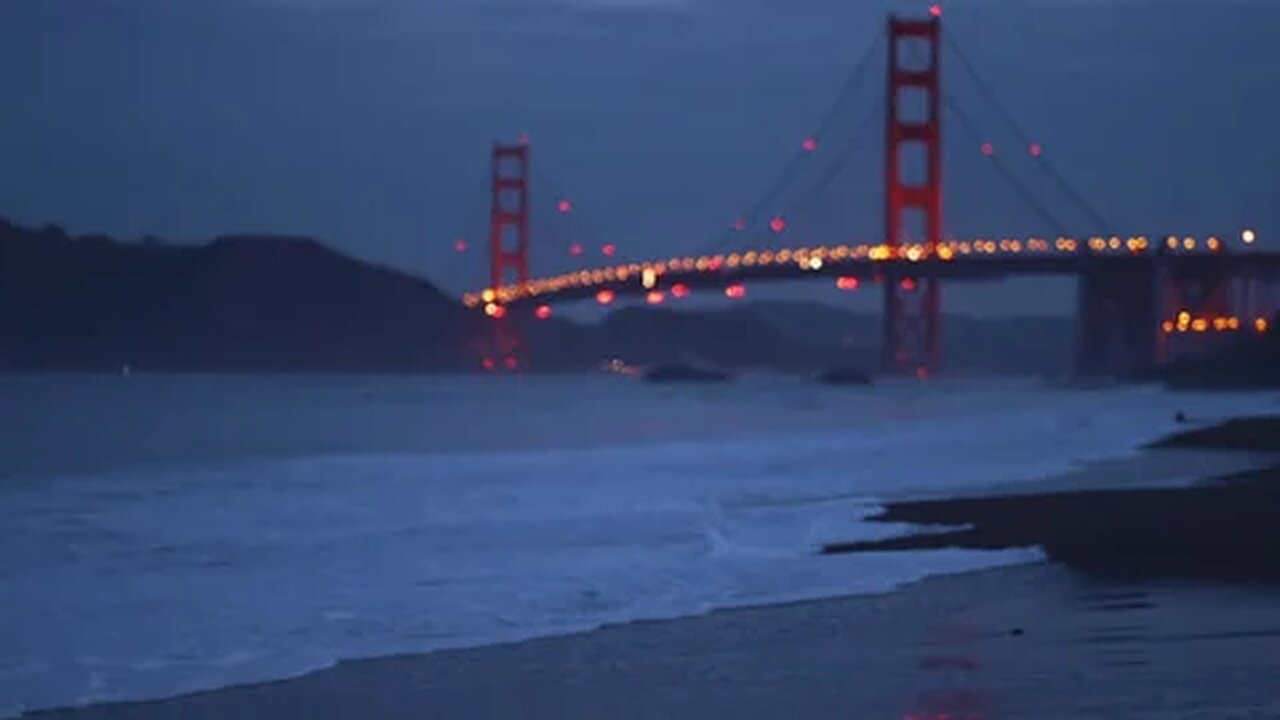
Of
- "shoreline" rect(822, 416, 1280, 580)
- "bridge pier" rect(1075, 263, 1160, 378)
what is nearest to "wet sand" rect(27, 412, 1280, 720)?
"shoreline" rect(822, 416, 1280, 580)

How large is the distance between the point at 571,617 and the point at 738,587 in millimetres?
997

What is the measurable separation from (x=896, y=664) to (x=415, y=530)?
16.1 ft

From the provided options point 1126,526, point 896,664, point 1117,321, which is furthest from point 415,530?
point 1117,321

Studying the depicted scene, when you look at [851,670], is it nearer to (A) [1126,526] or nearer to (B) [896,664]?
(B) [896,664]

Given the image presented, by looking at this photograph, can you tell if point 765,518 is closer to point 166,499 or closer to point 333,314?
point 166,499

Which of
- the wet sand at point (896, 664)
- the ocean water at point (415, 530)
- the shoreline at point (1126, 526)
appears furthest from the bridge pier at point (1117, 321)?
the wet sand at point (896, 664)

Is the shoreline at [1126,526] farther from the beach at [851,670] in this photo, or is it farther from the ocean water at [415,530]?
the beach at [851,670]

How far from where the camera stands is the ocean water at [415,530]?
634 cm

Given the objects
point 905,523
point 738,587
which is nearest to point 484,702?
point 738,587

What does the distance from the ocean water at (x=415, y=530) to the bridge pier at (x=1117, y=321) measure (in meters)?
13.6

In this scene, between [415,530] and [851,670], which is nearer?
[851,670]

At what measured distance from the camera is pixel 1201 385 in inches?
1593

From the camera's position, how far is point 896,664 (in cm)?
557

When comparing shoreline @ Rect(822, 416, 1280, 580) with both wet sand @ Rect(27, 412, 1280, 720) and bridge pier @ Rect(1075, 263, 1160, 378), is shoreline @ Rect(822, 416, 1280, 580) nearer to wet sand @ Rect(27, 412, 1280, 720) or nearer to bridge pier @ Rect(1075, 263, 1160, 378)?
wet sand @ Rect(27, 412, 1280, 720)
